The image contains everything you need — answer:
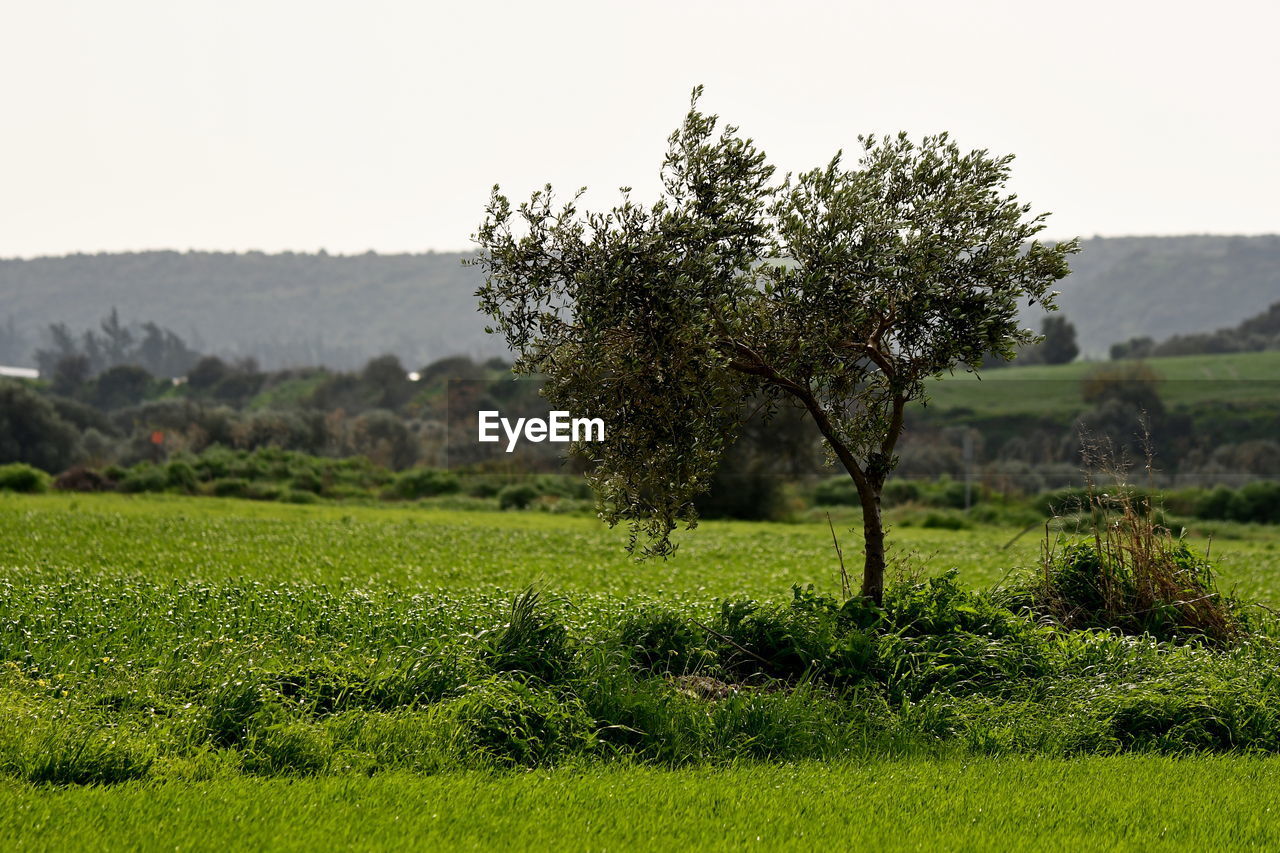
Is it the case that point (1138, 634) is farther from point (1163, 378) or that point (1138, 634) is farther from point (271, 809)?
point (1163, 378)

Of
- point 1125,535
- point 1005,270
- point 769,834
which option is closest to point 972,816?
point 769,834

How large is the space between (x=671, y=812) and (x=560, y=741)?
81.8 inches

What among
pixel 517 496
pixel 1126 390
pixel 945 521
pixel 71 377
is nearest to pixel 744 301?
pixel 945 521

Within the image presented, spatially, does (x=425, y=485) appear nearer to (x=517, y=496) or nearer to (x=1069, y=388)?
(x=517, y=496)

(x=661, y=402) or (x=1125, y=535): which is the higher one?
(x=661, y=402)

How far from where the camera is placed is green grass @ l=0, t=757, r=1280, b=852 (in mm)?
7707

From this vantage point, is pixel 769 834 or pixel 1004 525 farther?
pixel 1004 525

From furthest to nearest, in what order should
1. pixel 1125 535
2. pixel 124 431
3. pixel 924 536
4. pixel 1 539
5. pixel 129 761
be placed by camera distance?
1. pixel 124 431
2. pixel 924 536
3. pixel 1 539
4. pixel 1125 535
5. pixel 129 761

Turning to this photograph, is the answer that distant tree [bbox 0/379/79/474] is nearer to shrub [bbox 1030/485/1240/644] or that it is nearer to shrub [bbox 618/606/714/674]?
shrub [bbox 618/606/714/674]

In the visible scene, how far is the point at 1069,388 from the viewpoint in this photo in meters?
102

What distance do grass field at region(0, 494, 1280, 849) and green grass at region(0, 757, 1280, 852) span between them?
28 millimetres

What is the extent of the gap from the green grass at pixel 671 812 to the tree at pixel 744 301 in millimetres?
4032

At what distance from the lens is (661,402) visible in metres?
12.1

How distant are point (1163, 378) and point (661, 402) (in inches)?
4145
